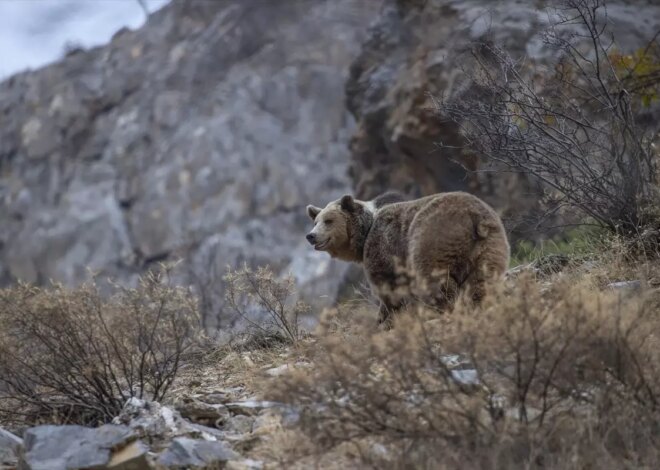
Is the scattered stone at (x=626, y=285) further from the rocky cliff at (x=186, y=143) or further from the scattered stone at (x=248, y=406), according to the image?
the rocky cliff at (x=186, y=143)

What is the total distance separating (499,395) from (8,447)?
365 centimetres

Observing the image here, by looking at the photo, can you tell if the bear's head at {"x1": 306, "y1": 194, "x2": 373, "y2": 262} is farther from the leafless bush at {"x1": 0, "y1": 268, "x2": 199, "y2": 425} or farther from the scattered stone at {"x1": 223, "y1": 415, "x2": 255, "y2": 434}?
the scattered stone at {"x1": 223, "y1": 415, "x2": 255, "y2": 434}

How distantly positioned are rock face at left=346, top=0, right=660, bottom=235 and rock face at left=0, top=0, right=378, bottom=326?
11.8 m

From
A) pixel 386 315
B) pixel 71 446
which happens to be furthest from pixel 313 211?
pixel 71 446

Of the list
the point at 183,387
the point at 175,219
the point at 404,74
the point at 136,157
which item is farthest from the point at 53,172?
the point at 183,387

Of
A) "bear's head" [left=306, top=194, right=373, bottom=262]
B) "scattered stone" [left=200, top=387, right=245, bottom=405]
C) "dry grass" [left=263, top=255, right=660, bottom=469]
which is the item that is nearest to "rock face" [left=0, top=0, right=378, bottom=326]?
"bear's head" [left=306, top=194, right=373, bottom=262]

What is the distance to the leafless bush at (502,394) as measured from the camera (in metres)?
5.74

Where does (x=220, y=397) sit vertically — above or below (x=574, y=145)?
below

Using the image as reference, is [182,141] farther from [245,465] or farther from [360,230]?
[245,465]

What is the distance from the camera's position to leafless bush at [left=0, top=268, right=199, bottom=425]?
787 cm

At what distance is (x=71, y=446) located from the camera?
6457mm

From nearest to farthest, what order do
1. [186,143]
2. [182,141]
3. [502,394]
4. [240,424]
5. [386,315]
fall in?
[502,394] < [240,424] < [386,315] < [186,143] < [182,141]

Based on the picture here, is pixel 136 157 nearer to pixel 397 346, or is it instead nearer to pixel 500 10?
pixel 500 10

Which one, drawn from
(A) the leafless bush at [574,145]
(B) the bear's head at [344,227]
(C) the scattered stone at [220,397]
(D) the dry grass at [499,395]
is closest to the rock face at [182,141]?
(A) the leafless bush at [574,145]
